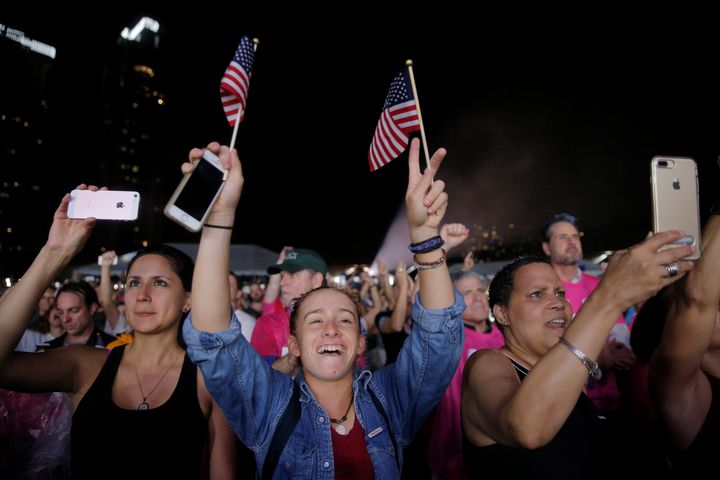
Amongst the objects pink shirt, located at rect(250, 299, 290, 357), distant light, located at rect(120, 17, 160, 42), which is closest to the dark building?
distant light, located at rect(120, 17, 160, 42)

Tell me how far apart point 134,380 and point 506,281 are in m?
2.52

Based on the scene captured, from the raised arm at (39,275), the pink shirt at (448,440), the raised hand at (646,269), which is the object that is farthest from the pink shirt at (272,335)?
the raised hand at (646,269)

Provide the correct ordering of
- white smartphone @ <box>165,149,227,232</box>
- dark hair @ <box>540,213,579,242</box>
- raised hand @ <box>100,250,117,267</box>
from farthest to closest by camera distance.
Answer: raised hand @ <box>100,250,117,267</box>, dark hair @ <box>540,213,579,242</box>, white smartphone @ <box>165,149,227,232</box>

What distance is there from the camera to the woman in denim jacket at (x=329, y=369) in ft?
6.12

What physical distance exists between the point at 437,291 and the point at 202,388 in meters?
1.58

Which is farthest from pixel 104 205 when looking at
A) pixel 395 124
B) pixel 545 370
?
pixel 545 370

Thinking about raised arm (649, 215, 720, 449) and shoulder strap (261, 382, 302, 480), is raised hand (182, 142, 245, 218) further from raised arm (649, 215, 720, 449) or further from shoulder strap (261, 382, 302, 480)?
raised arm (649, 215, 720, 449)

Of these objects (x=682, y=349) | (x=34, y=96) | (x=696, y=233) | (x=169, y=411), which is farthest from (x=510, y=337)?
(x=34, y=96)

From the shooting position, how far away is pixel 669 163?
5.68 ft

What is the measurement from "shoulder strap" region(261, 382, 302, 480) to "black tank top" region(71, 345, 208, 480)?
2.25ft

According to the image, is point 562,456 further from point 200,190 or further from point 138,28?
point 138,28

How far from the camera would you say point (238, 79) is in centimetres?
258

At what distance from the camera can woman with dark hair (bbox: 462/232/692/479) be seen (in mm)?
1427

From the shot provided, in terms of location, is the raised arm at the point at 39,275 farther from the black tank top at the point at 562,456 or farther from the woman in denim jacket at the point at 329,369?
the black tank top at the point at 562,456
